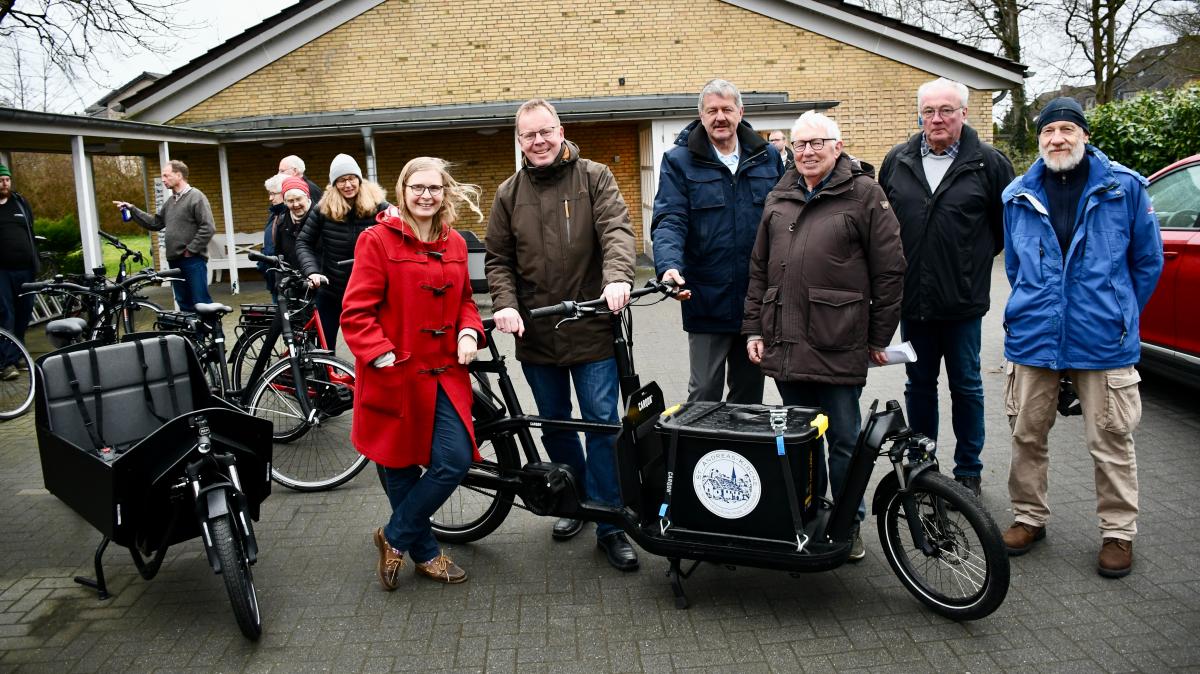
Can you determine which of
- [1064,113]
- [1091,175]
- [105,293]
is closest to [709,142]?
[1064,113]

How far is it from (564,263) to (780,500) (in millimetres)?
1438

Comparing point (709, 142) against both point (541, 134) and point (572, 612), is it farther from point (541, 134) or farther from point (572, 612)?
point (572, 612)

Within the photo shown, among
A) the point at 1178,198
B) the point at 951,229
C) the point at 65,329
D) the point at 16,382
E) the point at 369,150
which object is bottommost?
the point at 16,382

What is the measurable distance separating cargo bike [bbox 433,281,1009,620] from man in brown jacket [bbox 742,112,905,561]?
9.5 inches

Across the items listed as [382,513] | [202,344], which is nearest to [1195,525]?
[382,513]

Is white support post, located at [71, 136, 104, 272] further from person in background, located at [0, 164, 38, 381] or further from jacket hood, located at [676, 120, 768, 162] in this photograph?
jacket hood, located at [676, 120, 768, 162]

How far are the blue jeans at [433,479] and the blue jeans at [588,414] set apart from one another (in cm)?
51

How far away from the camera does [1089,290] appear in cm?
389

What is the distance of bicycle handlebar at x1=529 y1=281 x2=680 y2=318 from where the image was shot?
149 inches

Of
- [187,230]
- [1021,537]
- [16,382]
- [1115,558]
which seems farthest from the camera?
[187,230]

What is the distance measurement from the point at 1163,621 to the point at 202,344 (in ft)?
17.9

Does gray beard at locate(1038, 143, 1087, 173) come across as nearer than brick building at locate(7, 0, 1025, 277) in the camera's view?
Yes

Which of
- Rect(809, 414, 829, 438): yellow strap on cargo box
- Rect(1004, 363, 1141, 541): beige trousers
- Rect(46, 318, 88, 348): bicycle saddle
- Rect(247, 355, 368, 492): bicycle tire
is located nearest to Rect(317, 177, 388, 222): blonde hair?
Rect(247, 355, 368, 492): bicycle tire

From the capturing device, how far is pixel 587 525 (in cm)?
482
